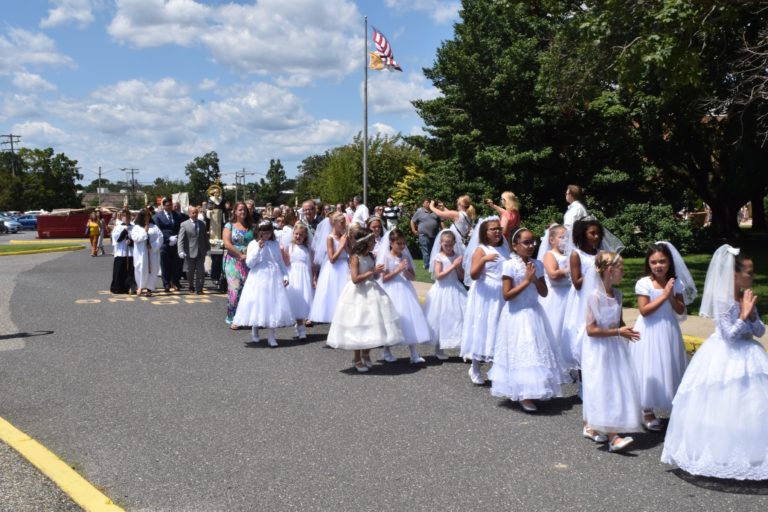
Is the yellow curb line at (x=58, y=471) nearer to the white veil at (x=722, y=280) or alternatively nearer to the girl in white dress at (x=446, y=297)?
the white veil at (x=722, y=280)

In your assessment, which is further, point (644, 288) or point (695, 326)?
point (695, 326)

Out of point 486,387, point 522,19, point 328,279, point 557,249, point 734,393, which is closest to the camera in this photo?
point 734,393

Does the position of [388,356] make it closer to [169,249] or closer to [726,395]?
[726,395]

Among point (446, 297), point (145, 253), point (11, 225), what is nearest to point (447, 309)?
point (446, 297)

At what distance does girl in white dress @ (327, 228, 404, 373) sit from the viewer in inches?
345

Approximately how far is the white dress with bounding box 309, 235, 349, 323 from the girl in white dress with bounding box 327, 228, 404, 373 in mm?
2481

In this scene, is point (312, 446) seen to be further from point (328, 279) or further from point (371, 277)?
point (328, 279)

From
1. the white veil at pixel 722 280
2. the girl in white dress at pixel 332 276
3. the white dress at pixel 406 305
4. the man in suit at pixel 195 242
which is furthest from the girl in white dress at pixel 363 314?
the man in suit at pixel 195 242

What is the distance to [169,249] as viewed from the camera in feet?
57.8

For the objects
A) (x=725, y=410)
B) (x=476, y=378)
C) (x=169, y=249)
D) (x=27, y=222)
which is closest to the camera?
(x=725, y=410)

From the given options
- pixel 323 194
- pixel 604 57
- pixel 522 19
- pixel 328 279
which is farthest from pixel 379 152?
pixel 328 279

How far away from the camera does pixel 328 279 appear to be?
1158 cm

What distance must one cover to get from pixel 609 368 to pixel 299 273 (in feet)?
22.2

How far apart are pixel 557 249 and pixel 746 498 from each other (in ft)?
13.3
